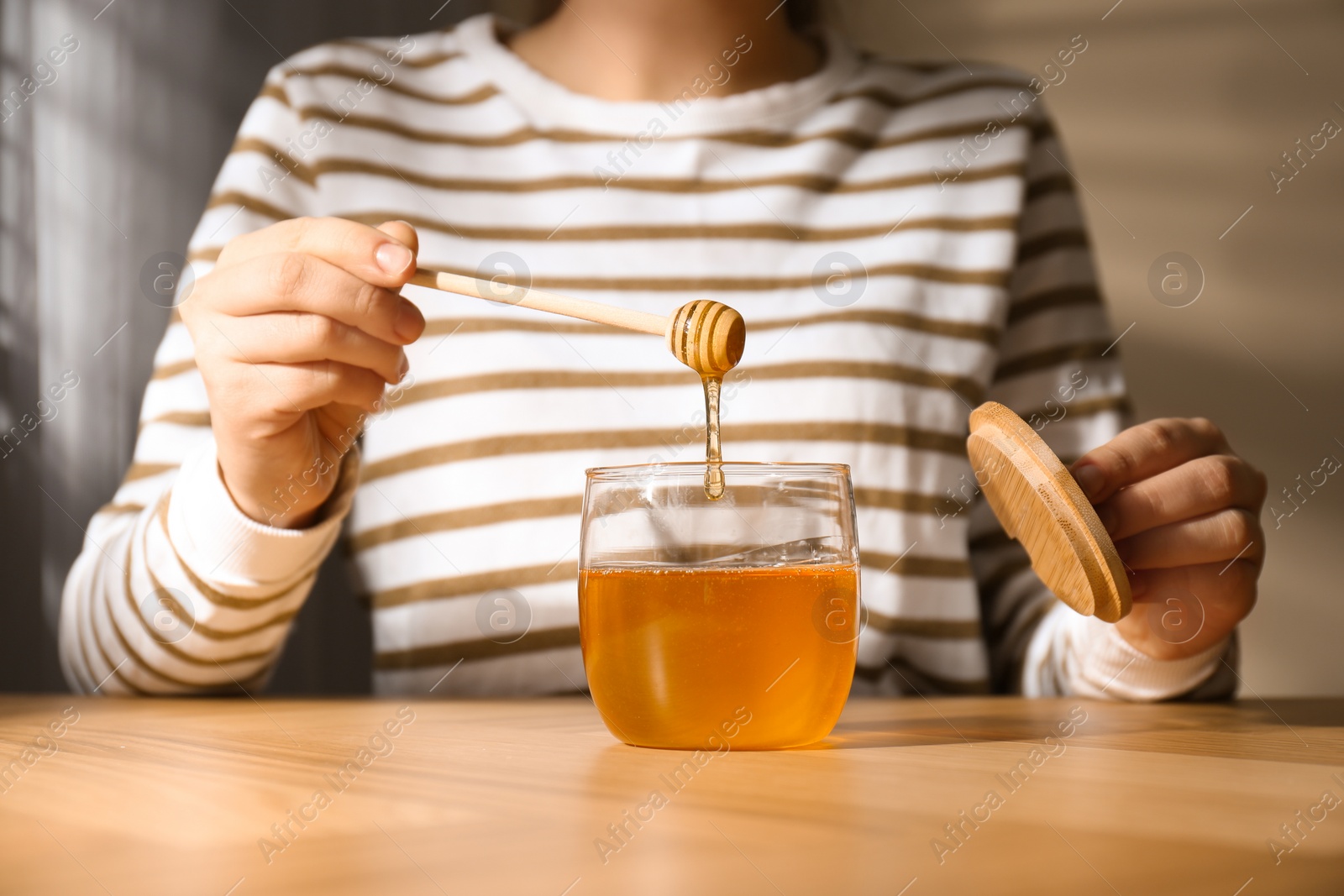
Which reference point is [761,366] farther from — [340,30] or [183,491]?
[340,30]

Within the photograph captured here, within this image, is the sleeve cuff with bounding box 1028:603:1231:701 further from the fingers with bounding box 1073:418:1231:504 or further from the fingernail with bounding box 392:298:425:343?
the fingernail with bounding box 392:298:425:343

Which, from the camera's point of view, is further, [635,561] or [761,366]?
[761,366]

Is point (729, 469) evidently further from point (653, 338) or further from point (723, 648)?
point (653, 338)

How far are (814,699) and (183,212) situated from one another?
1.24 meters

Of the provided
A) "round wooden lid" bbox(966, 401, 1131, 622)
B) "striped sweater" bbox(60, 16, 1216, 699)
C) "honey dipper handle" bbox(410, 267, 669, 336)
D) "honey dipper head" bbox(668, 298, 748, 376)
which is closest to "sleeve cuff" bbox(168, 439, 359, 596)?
"striped sweater" bbox(60, 16, 1216, 699)

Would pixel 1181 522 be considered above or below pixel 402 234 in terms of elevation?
below

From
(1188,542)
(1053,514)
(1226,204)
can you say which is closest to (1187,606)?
(1188,542)

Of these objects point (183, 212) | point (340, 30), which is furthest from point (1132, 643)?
point (340, 30)

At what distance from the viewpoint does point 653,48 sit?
1.22m

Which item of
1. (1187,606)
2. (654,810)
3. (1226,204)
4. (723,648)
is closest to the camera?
(654,810)

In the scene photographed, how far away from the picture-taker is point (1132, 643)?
0.83 m

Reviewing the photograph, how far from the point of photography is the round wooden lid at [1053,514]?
2.01 ft

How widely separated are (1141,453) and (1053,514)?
0.51ft

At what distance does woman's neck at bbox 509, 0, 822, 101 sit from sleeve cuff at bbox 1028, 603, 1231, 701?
684 millimetres
